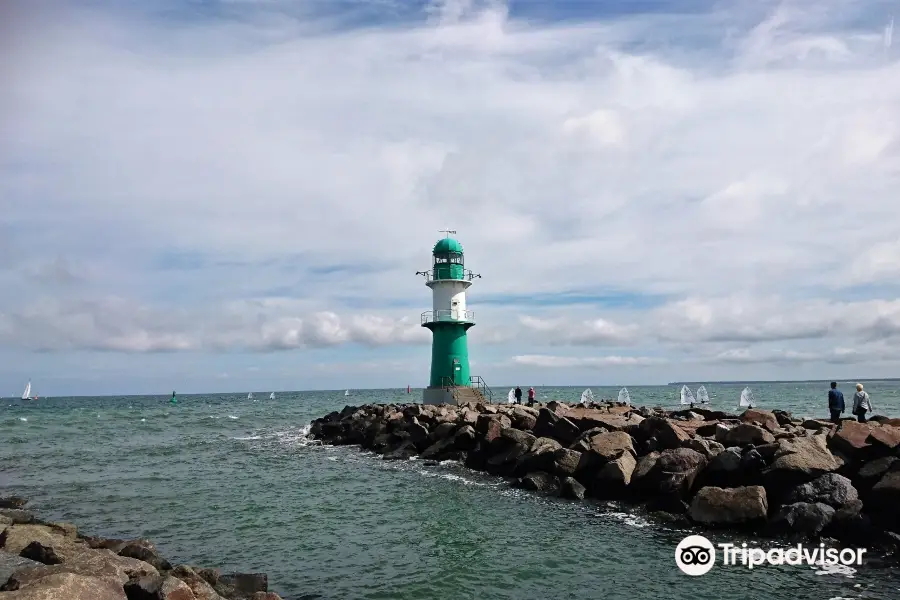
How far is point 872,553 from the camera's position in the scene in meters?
9.11

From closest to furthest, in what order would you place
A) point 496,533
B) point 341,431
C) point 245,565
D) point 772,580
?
point 772,580, point 245,565, point 496,533, point 341,431

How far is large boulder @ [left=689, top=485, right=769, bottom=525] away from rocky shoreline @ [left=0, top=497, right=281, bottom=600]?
6865mm

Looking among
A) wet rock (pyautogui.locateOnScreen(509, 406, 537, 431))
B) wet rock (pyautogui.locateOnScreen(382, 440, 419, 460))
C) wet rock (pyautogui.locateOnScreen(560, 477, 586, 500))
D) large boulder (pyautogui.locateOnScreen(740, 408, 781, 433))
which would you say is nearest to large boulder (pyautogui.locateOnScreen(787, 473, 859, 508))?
wet rock (pyautogui.locateOnScreen(560, 477, 586, 500))

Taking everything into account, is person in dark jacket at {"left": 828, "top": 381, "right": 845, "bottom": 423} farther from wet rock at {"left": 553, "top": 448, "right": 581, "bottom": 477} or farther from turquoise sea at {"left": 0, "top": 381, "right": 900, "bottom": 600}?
turquoise sea at {"left": 0, "top": 381, "right": 900, "bottom": 600}

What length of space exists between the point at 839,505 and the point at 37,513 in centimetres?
1575

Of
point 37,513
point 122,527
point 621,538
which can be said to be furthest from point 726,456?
point 37,513

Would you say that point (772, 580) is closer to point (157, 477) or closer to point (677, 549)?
point (677, 549)

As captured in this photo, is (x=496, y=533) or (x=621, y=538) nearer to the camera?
(x=621, y=538)

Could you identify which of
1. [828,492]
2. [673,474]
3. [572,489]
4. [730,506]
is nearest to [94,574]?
[730,506]

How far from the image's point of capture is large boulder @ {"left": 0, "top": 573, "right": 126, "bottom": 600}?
5.76 m

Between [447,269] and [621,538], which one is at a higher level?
[447,269]

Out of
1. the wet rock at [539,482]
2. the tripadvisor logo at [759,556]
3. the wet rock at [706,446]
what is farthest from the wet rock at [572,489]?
the tripadvisor logo at [759,556]

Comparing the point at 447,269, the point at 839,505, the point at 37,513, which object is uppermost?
the point at 447,269

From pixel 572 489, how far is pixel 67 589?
32.1 feet
